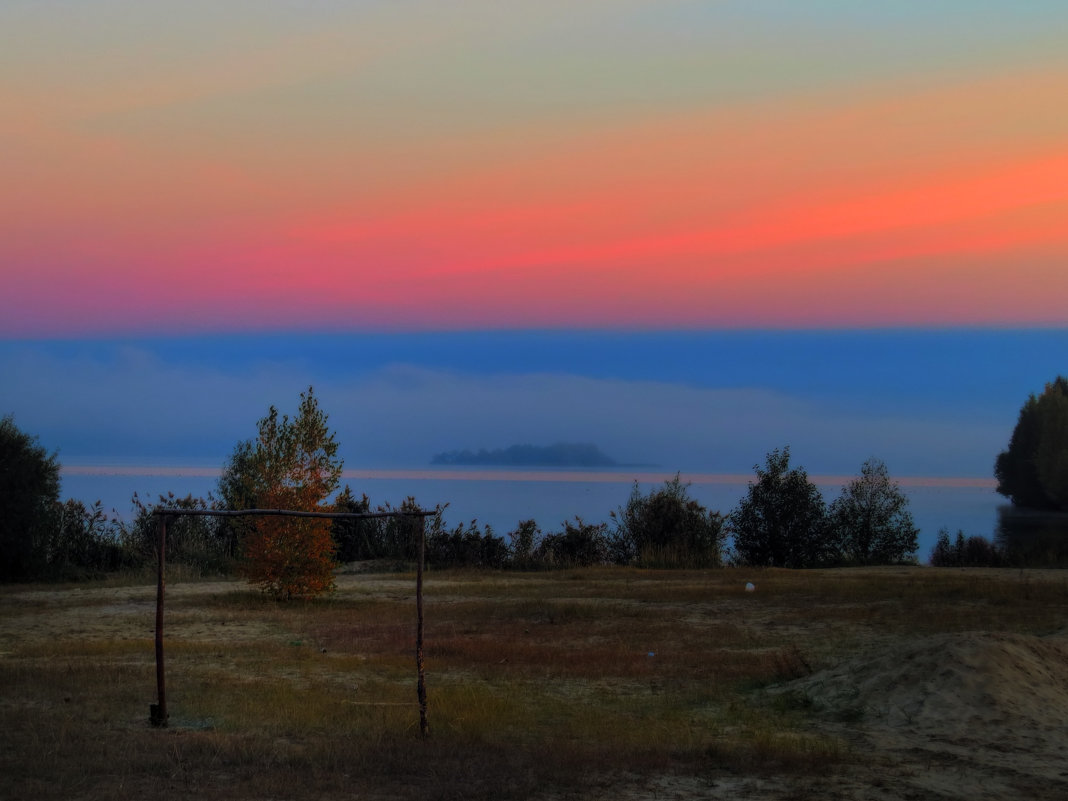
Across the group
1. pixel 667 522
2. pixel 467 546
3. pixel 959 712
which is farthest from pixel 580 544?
pixel 959 712

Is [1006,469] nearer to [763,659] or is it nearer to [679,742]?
[763,659]

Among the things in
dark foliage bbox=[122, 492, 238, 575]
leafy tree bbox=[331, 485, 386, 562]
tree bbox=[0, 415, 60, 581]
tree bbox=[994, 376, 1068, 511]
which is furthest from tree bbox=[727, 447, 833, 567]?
tree bbox=[994, 376, 1068, 511]

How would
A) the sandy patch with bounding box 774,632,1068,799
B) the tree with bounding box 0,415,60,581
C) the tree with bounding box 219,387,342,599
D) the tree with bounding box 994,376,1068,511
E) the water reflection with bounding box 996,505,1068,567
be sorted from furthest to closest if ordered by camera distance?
the tree with bounding box 994,376,1068,511, the water reflection with bounding box 996,505,1068,567, the tree with bounding box 0,415,60,581, the tree with bounding box 219,387,342,599, the sandy patch with bounding box 774,632,1068,799

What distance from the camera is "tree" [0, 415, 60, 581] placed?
2672 centimetres

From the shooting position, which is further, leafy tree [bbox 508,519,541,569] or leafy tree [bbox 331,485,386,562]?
leafy tree [bbox 331,485,386,562]

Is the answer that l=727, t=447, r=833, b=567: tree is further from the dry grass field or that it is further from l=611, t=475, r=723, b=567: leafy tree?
the dry grass field

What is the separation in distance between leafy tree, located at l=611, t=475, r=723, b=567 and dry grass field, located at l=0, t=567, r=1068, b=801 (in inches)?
613

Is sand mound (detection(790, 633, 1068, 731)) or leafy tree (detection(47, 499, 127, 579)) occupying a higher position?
leafy tree (detection(47, 499, 127, 579))

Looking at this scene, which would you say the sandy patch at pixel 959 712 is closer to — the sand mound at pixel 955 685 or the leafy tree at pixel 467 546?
the sand mound at pixel 955 685

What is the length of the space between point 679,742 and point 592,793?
6.72ft

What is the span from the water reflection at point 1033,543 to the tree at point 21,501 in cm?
2906

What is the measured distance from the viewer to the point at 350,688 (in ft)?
41.5

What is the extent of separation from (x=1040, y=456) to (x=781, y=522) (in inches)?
1519

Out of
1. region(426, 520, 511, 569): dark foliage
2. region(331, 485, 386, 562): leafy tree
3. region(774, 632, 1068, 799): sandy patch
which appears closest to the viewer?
region(774, 632, 1068, 799): sandy patch
